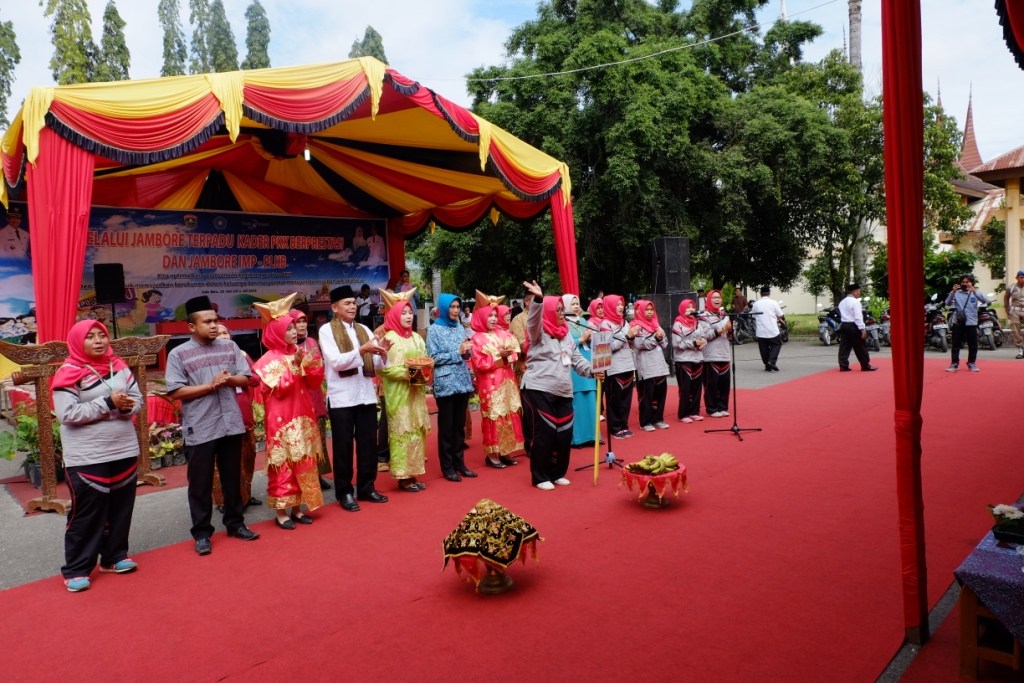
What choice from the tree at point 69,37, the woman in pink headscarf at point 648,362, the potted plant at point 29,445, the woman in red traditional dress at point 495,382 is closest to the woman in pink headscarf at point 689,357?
the woman in pink headscarf at point 648,362

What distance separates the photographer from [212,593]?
3.62 meters

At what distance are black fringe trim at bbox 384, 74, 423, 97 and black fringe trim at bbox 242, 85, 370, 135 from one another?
0.83 feet

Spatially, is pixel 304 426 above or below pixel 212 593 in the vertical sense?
above

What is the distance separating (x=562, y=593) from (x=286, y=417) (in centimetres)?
222

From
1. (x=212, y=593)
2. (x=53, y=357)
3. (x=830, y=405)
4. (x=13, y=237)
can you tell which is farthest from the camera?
(x=13, y=237)

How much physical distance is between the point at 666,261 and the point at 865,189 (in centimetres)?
768

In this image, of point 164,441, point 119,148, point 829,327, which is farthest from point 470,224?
point 829,327

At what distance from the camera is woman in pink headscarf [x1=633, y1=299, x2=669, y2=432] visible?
23.7 feet

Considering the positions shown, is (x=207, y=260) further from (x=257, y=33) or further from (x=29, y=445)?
(x=257, y=33)

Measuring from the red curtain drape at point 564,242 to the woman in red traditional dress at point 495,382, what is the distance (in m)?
2.58

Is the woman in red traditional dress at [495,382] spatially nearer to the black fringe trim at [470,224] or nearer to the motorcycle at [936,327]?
the black fringe trim at [470,224]

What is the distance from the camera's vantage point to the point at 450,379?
5.60 metres

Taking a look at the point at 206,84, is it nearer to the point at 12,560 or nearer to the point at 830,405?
the point at 12,560

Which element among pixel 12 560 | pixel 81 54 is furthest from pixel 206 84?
pixel 81 54
